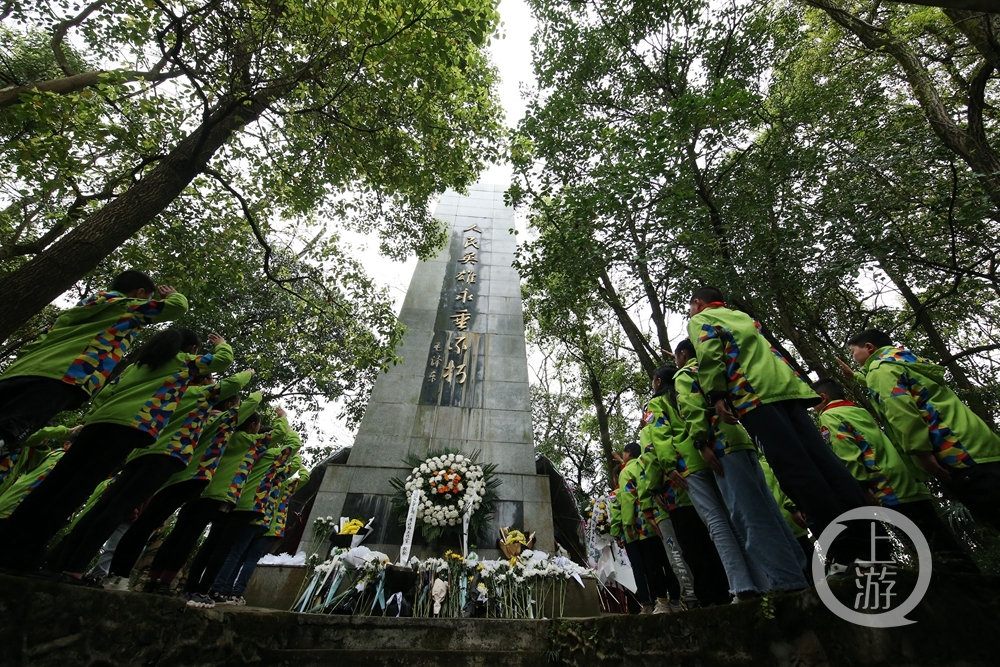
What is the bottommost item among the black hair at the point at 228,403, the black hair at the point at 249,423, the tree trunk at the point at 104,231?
the black hair at the point at 228,403

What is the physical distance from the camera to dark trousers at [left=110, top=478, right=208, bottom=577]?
8.25 ft

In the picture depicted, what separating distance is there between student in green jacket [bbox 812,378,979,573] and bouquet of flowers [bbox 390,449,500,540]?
3904 mm

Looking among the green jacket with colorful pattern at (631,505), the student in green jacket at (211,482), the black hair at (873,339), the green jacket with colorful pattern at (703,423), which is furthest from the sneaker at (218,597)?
the black hair at (873,339)

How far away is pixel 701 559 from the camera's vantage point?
8.97 ft

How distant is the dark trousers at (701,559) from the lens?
2.64 metres

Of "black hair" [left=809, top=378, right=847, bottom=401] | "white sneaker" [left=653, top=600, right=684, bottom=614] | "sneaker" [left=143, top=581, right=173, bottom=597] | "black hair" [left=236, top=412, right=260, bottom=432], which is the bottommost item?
"sneaker" [left=143, top=581, right=173, bottom=597]

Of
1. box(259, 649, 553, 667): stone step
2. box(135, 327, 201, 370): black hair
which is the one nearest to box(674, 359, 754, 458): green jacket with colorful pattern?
box(259, 649, 553, 667): stone step

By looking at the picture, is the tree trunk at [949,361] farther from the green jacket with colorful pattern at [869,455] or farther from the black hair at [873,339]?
the green jacket with colorful pattern at [869,455]

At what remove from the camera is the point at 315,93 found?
5.56 metres

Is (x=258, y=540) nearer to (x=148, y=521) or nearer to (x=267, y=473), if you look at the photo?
(x=267, y=473)

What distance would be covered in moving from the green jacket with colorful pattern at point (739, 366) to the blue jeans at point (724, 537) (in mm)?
614

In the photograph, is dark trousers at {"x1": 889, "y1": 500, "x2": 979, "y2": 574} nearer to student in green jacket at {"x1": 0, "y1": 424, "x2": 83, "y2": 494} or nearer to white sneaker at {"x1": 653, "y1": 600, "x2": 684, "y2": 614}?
white sneaker at {"x1": 653, "y1": 600, "x2": 684, "y2": 614}

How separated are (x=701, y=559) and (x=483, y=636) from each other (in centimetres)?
141

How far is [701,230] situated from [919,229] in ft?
6.75
